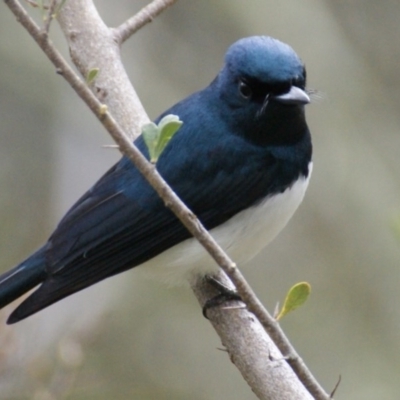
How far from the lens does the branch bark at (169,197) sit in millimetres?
2264

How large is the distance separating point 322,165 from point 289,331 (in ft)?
3.74

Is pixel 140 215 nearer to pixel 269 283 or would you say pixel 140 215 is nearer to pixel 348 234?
pixel 348 234

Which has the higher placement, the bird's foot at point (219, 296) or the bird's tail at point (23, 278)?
the bird's tail at point (23, 278)

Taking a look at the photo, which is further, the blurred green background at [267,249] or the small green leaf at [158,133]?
the blurred green background at [267,249]

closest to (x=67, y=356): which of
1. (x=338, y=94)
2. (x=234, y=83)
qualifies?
(x=234, y=83)

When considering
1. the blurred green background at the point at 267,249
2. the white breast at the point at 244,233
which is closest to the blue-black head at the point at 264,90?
the white breast at the point at 244,233

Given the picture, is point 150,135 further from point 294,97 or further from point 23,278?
point 23,278

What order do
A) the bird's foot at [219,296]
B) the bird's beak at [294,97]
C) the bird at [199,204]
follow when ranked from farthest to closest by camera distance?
the bird's foot at [219,296] → the bird at [199,204] → the bird's beak at [294,97]

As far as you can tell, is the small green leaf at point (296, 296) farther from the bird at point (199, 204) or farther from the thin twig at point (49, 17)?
the bird at point (199, 204)

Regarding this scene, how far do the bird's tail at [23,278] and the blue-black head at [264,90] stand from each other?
1.03 meters

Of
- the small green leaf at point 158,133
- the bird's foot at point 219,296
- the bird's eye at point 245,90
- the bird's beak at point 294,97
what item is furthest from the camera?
the bird's foot at point 219,296

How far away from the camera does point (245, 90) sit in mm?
3779

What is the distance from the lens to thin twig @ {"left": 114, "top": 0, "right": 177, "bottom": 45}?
432cm

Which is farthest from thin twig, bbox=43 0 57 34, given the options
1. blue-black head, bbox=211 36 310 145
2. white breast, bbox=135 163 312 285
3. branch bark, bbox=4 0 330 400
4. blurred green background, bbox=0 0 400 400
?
blurred green background, bbox=0 0 400 400
